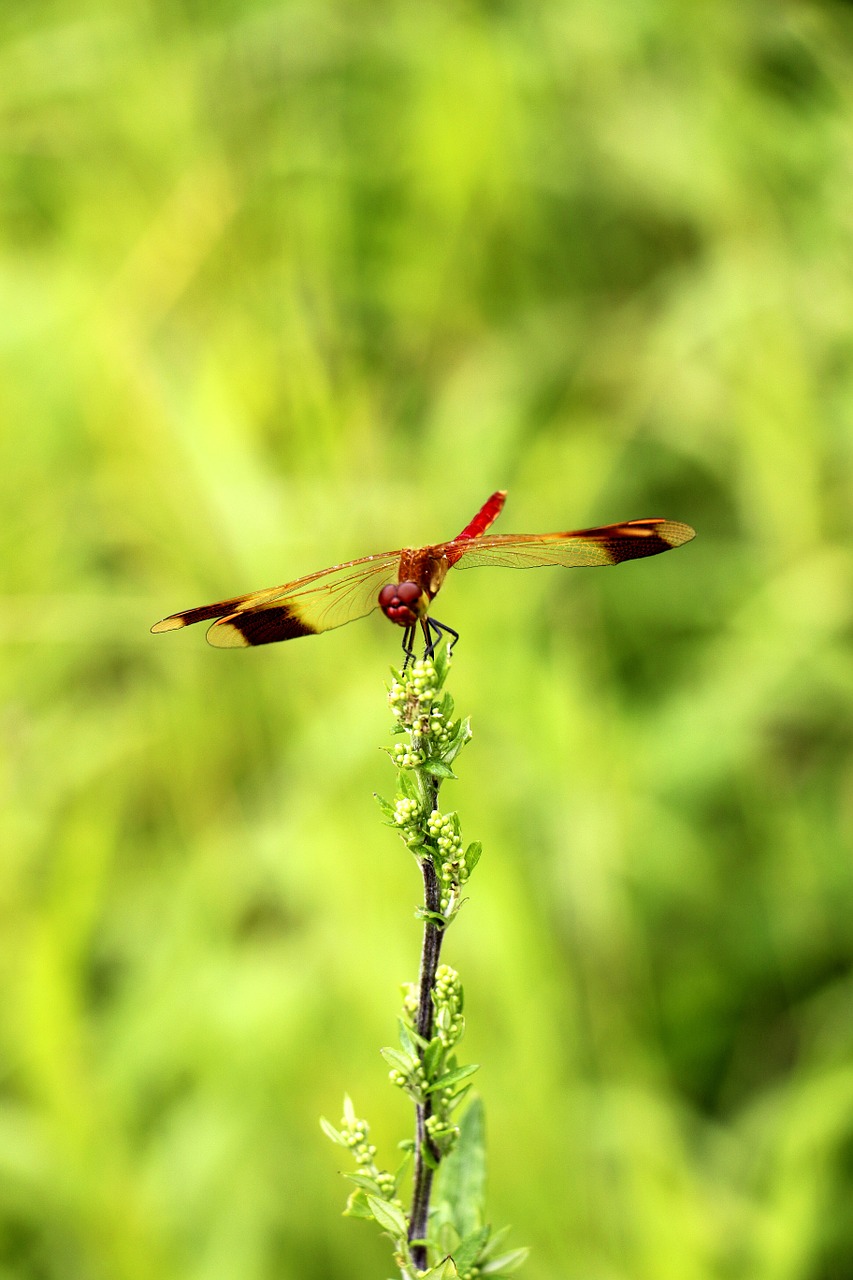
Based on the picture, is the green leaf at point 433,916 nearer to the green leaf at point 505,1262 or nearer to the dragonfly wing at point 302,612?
the green leaf at point 505,1262

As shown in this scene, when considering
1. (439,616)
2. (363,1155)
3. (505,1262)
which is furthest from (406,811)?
(439,616)

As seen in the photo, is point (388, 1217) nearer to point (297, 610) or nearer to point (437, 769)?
point (437, 769)

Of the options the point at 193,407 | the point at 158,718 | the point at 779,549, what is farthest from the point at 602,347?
the point at 158,718

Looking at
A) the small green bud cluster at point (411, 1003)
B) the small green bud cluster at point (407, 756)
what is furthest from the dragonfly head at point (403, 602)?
the small green bud cluster at point (411, 1003)

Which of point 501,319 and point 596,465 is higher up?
point 501,319

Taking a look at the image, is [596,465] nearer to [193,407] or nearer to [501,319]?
[501,319]

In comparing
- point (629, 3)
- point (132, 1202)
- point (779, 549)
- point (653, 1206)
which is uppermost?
point (629, 3)
